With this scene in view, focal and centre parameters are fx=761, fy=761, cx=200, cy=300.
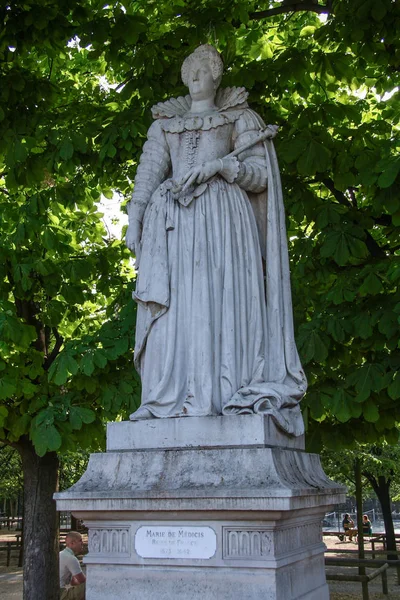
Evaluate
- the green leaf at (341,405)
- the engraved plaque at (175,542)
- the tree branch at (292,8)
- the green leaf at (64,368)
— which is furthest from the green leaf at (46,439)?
the tree branch at (292,8)

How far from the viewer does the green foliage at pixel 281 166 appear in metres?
6.80

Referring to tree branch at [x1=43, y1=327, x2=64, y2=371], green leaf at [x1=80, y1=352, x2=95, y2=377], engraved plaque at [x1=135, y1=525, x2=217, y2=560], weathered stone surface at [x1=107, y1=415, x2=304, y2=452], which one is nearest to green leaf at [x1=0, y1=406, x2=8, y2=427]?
green leaf at [x1=80, y1=352, x2=95, y2=377]

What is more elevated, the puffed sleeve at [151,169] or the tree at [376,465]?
the puffed sleeve at [151,169]

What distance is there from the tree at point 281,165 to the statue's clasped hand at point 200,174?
1.71m

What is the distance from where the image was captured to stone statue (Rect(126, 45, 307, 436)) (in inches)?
186

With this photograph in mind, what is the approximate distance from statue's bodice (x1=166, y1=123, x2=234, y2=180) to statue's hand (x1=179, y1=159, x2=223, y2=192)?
7.9 inches

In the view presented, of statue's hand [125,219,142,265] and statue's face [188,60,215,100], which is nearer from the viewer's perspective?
statue's hand [125,219,142,265]

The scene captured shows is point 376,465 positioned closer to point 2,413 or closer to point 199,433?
point 2,413

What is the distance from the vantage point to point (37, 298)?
9430 millimetres

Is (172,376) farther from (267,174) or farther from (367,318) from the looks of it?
(367,318)

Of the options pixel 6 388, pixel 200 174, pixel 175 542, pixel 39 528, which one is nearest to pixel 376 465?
pixel 39 528

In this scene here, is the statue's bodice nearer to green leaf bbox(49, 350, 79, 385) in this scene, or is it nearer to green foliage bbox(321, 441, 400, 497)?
green leaf bbox(49, 350, 79, 385)

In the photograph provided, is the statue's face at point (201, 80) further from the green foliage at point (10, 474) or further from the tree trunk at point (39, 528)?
the green foliage at point (10, 474)

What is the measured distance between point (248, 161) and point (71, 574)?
6.18 metres
